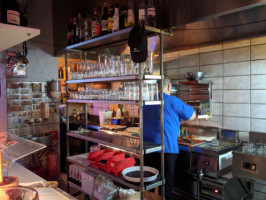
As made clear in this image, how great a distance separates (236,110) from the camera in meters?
3.43

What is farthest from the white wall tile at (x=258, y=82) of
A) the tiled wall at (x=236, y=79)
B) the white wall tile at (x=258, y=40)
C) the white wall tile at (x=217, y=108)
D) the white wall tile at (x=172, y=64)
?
the white wall tile at (x=172, y=64)

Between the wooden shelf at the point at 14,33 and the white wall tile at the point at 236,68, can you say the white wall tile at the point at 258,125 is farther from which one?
the wooden shelf at the point at 14,33

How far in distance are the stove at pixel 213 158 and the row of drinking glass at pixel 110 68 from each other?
146cm

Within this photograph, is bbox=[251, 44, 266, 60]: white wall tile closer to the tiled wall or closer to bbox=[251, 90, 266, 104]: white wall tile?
the tiled wall

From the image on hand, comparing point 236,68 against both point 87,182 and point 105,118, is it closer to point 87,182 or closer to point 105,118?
point 87,182

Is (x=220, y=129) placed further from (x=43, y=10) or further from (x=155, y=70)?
(x=43, y=10)

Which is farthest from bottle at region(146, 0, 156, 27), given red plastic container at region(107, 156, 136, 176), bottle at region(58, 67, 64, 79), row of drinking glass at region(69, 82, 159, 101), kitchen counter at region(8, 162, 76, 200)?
bottle at region(58, 67, 64, 79)

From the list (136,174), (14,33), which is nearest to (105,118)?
(136,174)

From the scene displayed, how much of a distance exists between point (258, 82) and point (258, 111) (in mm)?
399

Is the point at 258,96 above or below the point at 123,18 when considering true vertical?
below

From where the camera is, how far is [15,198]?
956 mm

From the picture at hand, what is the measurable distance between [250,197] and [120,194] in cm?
205

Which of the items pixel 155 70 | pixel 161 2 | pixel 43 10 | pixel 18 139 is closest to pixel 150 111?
pixel 161 2

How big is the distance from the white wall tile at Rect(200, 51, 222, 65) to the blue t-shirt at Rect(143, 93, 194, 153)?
1251mm
